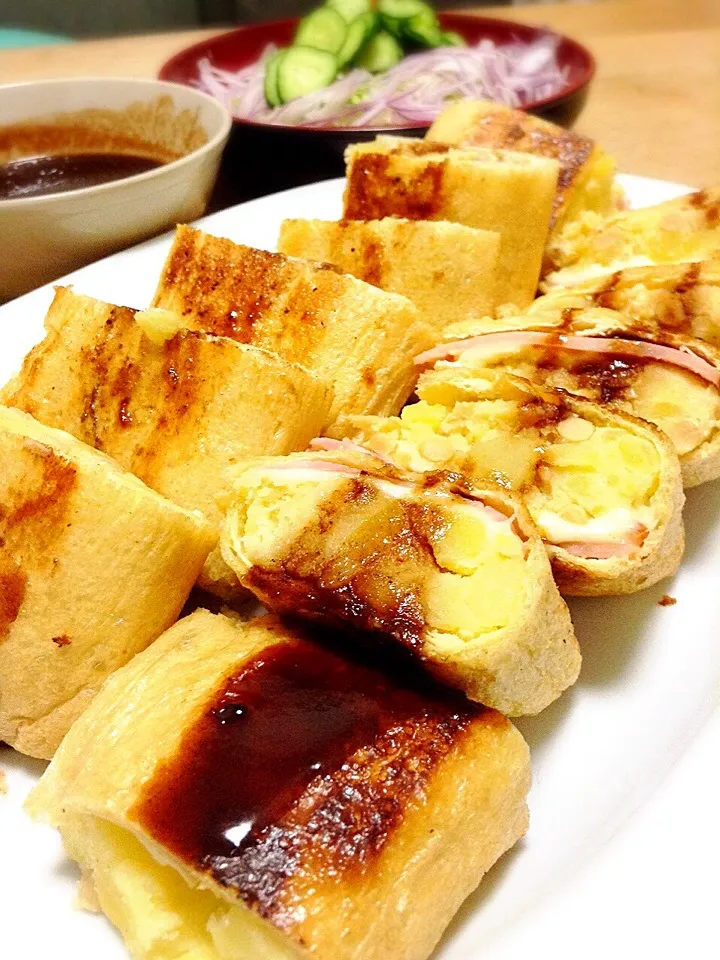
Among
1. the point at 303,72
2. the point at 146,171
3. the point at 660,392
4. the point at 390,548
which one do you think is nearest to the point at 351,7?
the point at 303,72

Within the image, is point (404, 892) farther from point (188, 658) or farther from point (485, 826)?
point (188, 658)

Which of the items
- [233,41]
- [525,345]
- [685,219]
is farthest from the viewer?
[233,41]

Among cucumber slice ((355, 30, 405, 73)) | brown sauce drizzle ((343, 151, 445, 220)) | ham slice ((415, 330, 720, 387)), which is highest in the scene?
cucumber slice ((355, 30, 405, 73))

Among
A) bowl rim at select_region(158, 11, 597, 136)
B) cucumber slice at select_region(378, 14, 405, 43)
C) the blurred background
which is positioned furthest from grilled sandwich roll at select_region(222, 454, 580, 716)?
the blurred background

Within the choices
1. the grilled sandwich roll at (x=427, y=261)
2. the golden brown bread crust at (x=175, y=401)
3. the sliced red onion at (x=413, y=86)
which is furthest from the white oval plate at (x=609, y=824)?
the sliced red onion at (x=413, y=86)

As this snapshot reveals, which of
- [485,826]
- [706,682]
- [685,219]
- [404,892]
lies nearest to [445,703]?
[485,826]

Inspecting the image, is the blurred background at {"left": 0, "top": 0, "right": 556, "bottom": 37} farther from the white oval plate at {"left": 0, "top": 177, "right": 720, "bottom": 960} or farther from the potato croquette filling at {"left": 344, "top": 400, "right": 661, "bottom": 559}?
the white oval plate at {"left": 0, "top": 177, "right": 720, "bottom": 960}

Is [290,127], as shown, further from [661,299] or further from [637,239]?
[661,299]
